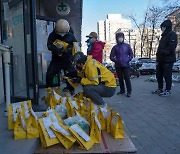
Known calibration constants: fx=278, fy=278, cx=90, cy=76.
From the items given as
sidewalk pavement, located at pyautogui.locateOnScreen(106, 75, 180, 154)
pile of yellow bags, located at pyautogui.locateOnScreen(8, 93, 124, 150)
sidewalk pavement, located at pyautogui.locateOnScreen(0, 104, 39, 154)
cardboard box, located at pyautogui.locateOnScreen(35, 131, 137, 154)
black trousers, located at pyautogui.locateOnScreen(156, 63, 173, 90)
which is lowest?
sidewalk pavement, located at pyautogui.locateOnScreen(106, 75, 180, 154)

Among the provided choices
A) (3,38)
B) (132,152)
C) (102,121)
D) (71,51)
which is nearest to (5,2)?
(3,38)

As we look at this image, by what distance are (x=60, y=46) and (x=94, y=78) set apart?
1228 millimetres

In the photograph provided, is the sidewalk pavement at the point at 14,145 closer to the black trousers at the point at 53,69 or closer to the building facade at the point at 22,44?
the building facade at the point at 22,44

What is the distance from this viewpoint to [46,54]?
28.8 feet

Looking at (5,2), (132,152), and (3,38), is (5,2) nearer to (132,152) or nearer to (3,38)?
(3,38)

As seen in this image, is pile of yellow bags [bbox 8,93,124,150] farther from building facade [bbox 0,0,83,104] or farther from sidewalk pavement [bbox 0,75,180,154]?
building facade [bbox 0,0,83,104]

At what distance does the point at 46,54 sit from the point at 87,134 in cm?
586

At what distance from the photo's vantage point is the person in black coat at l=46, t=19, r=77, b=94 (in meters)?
5.39

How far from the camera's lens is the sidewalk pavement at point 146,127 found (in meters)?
3.03

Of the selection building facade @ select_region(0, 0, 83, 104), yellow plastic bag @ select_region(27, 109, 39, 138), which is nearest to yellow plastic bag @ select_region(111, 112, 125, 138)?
yellow plastic bag @ select_region(27, 109, 39, 138)

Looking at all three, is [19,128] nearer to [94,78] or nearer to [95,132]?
[95,132]

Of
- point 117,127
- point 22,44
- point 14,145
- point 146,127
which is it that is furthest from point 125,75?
point 14,145

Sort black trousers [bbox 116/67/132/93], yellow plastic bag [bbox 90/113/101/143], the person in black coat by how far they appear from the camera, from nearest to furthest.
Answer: yellow plastic bag [bbox 90/113/101/143] → the person in black coat → black trousers [bbox 116/67/132/93]

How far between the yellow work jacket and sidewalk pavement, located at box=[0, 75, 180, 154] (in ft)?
2.52
